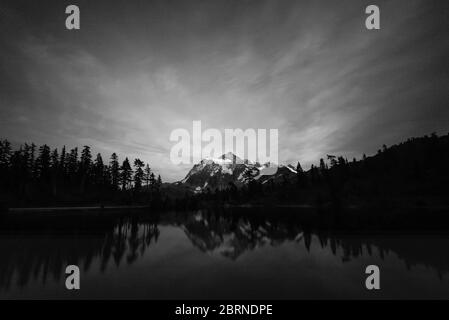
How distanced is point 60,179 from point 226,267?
98.4m

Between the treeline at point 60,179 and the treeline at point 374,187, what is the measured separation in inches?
1284

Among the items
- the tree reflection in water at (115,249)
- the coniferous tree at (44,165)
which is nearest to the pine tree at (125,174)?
the coniferous tree at (44,165)

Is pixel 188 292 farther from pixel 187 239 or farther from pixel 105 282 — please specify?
pixel 187 239

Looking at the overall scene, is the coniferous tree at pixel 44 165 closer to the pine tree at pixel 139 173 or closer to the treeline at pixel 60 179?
the treeline at pixel 60 179

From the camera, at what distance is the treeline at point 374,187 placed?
90.1 m

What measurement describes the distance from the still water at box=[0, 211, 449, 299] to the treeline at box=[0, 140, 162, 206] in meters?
63.3

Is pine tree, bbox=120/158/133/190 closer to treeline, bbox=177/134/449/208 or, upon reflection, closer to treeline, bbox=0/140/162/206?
treeline, bbox=0/140/162/206

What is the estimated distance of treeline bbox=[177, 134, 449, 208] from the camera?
90.1m

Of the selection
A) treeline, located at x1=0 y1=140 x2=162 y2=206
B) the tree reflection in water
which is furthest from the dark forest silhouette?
the tree reflection in water

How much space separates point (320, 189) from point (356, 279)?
127711 millimetres

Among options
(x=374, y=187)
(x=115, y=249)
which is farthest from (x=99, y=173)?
(x=374, y=187)

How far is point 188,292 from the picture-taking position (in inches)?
396

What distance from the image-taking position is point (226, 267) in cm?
1383
